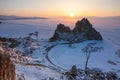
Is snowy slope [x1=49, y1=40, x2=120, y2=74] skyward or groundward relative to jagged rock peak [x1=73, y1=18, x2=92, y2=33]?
groundward

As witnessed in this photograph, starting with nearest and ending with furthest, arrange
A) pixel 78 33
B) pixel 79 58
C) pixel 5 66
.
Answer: pixel 5 66, pixel 79 58, pixel 78 33

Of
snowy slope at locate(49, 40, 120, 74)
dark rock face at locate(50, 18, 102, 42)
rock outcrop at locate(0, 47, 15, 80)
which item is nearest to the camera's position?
rock outcrop at locate(0, 47, 15, 80)

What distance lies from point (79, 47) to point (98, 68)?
23954 millimetres

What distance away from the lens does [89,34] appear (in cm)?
9394

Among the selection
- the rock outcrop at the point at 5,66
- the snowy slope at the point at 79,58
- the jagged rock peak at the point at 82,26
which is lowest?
the snowy slope at the point at 79,58

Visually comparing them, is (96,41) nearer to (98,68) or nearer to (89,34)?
(89,34)

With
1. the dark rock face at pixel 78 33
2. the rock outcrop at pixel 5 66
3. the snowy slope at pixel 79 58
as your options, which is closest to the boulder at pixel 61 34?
the dark rock face at pixel 78 33

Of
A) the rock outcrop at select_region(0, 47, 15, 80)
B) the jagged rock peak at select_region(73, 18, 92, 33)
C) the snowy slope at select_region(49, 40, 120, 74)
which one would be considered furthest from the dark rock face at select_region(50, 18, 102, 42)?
the rock outcrop at select_region(0, 47, 15, 80)

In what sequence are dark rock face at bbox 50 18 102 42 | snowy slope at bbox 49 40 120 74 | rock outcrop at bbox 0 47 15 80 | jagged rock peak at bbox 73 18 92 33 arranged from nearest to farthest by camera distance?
1. rock outcrop at bbox 0 47 15 80
2. snowy slope at bbox 49 40 120 74
3. dark rock face at bbox 50 18 102 42
4. jagged rock peak at bbox 73 18 92 33

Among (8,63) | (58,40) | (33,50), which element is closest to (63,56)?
(33,50)

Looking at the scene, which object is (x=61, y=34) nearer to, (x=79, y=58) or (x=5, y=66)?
(x=79, y=58)

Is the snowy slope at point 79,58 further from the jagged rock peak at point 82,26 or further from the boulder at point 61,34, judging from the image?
the jagged rock peak at point 82,26

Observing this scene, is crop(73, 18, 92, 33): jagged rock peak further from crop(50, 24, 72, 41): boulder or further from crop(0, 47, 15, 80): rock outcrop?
crop(0, 47, 15, 80): rock outcrop

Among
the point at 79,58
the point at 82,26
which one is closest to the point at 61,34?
the point at 82,26
